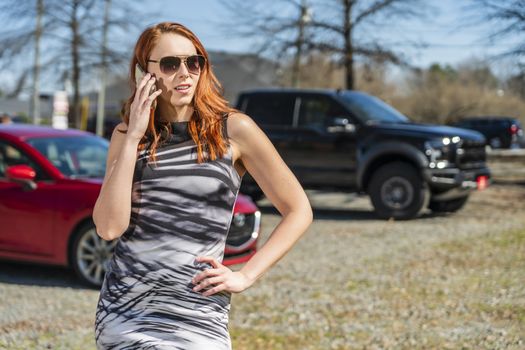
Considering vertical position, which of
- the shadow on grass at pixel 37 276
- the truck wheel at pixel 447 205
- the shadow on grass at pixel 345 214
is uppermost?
the truck wheel at pixel 447 205

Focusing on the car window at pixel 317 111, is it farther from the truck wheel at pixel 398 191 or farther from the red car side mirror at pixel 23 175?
the red car side mirror at pixel 23 175

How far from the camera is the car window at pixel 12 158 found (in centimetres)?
731

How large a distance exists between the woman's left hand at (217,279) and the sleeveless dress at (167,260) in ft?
0.08

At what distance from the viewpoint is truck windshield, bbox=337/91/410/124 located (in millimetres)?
12031

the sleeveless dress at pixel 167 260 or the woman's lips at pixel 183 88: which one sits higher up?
the woman's lips at pixel 183 88

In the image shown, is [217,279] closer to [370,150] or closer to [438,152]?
[438,152]

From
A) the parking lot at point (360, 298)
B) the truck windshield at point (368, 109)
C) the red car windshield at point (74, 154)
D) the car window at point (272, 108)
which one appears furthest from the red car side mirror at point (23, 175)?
the truck windshield at point (368, 109)

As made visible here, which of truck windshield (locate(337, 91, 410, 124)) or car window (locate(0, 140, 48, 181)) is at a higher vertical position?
truck windshield (locate(337, 91, 410, 124))

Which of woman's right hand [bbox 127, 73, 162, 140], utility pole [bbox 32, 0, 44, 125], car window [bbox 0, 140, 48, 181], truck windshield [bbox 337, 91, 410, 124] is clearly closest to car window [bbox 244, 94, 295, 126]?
truck windshield [bbox 337, 91, 410, 124]

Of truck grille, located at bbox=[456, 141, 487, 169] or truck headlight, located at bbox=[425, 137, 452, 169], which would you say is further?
truck grille, located at bbox=[456, 141, 487, 169]

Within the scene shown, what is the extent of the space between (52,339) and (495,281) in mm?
3944

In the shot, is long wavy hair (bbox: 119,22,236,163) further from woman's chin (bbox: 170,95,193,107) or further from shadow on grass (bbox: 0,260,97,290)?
shadow on grass (bbox: 0,260,97,290)

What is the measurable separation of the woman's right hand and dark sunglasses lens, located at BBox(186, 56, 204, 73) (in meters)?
0.11

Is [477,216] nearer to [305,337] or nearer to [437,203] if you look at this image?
[437,203]
